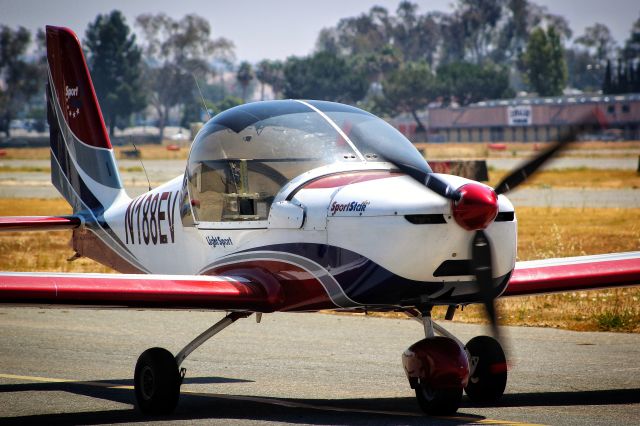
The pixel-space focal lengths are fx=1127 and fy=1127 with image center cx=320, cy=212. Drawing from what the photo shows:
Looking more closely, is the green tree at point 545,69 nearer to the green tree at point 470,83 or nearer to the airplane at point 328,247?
the green tree at point 470,83

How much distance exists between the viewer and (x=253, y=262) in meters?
9.88

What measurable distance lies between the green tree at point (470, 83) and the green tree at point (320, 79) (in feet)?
42.2

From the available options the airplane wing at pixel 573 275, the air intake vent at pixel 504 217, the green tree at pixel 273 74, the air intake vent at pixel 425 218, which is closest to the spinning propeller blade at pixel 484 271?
the air intake vent at pixel 504 217

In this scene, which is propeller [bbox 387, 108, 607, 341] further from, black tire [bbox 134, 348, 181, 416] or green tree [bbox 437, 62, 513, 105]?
green tree [bbox 437, 62, 513, 105]

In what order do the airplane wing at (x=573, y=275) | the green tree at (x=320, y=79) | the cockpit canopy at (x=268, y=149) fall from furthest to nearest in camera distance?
the green tree at (x=320, y=79) < the airplane wing at (x=573, y=275) < the cockpit canopy at (x=268, y=149)

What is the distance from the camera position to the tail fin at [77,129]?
1389 centimetres

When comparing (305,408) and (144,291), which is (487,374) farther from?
(144,291)

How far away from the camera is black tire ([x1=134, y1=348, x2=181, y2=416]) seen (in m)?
9.33

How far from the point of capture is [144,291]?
30.1 feet

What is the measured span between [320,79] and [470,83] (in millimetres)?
23082

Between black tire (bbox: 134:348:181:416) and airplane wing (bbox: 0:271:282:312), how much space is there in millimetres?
506

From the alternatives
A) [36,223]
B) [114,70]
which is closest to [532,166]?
[36,223]

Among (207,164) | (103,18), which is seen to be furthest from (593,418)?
(103,18)

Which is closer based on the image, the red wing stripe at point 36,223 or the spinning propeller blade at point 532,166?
the spinning propeller blade at point 532,166
